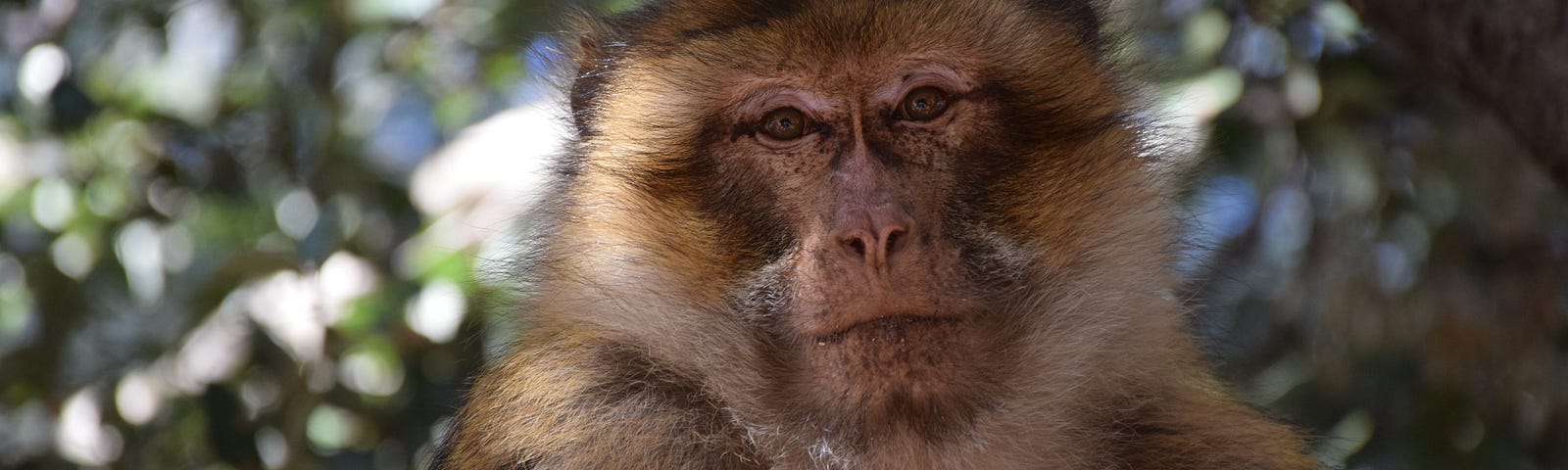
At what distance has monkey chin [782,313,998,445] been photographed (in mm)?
1889

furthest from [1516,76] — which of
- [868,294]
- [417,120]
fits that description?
[417,120]

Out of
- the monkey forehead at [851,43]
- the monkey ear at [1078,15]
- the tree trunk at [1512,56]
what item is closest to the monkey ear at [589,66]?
the monkey forehead at [851,43]

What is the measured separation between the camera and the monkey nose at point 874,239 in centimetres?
185

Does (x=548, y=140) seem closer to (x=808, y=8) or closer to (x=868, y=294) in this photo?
(x=808, y=8)

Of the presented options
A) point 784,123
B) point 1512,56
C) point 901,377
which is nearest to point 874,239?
point 901,377

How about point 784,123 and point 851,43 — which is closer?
point 784,123

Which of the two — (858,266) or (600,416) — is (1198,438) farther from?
(600,416)

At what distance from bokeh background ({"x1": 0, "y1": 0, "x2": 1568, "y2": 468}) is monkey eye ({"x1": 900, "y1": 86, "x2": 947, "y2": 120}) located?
1.09 meters

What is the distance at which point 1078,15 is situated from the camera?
8.48 feet

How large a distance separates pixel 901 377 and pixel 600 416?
1.72 feet

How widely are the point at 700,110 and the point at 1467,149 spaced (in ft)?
8.19

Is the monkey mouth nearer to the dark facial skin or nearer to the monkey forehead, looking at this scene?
the dark facial skin

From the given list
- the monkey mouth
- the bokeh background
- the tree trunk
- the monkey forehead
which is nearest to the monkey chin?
the monkey mouth

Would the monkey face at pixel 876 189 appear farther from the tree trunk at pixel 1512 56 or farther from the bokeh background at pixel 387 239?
the bokeh background at pixel 387 239
